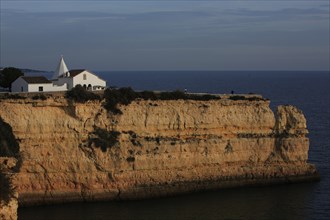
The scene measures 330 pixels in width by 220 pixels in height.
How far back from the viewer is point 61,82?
4319cm

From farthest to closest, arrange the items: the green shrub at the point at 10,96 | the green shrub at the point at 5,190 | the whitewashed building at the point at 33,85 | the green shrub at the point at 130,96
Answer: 1. the whitewashed building at the point at 33,85
2. the green shrub at the point at 130,96
3. the green shrub at the point at 10,96
4. the green shrub at the point at 5,190

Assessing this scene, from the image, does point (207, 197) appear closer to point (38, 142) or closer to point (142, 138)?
point (142, 138)

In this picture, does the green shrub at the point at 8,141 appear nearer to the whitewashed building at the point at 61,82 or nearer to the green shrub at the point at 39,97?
the green shrub at the point at 39,97

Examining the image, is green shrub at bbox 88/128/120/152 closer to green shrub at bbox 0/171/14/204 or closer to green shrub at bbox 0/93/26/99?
green shrub at bbox 0/93/26/99

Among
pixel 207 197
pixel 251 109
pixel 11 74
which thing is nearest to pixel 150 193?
pixel 207 197

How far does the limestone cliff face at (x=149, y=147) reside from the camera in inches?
1379

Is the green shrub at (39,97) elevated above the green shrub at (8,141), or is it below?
above

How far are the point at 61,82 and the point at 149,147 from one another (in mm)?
9615

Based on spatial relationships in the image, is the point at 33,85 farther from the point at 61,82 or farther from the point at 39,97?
the point at 39,97

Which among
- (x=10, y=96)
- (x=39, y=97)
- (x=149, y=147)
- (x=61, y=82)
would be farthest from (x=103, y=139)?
(x=61, y=82)

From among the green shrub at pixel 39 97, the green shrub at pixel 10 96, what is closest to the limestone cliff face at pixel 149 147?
the green shrub at pixel 39 97

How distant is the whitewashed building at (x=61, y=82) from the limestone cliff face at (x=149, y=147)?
5334mm

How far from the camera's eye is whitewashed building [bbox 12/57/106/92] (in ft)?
134

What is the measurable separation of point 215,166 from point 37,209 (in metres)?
11.5
